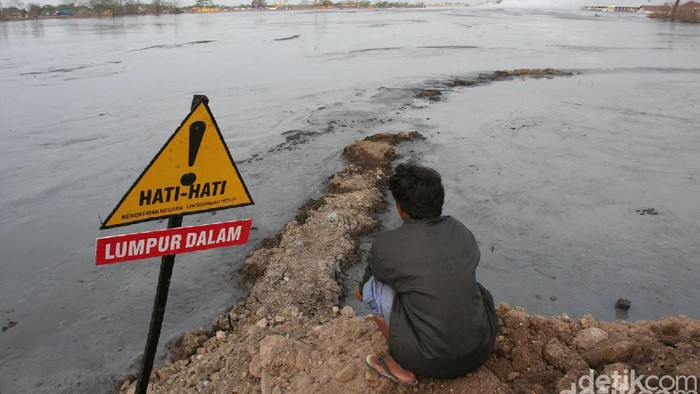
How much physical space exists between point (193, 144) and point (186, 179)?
0.64 ft

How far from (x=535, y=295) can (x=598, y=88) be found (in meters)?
13.7

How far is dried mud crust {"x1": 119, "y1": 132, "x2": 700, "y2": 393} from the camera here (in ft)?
9.32

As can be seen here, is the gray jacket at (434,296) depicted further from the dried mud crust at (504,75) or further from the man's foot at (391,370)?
the dried mud crust at (504,75)

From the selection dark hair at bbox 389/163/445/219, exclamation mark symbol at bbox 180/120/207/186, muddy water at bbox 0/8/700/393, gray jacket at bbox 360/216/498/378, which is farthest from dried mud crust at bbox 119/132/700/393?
exclamation mark symbol at bbox 180/120/207/186

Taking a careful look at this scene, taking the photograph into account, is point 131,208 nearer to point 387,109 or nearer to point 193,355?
point 193,355

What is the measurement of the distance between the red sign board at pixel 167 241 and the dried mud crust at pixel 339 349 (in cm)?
117

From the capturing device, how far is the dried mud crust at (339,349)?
284 cm

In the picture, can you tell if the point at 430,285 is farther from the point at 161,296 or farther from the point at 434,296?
the point at 161,296

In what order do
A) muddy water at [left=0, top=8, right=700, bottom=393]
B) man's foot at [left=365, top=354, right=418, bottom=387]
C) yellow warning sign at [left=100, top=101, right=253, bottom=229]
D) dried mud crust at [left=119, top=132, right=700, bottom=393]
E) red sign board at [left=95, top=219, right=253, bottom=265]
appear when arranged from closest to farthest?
1. red sign board at [left=95, top=219, right=253, bottom=265]
2. yellow warning sign at [left=100, top=101, right=253, bottom=229]
3. man's foot at [left=365, top=354, right=418, bottom=387]
4. dried mud crust at [left=119, top=132, right=700, bottom=393]
5. muddy water at [left=0, top=8, right=700, bottom=393]

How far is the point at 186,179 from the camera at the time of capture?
8.09 ft

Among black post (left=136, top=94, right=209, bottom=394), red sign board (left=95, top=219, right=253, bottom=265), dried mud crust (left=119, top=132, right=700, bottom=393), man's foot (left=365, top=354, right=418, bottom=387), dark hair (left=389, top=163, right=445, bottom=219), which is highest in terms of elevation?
dark hair (left=389, top=163, right=445, bottom=219)

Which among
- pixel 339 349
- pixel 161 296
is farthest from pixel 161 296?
pixel 339 349

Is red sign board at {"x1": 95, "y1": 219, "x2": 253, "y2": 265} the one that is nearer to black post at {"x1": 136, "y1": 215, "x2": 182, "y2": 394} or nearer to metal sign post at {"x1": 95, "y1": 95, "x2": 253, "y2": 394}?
metal sign post at {"x1": 95, "y1": 95, "x2": 253, "y2": 394}

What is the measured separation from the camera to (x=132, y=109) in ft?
42.6
